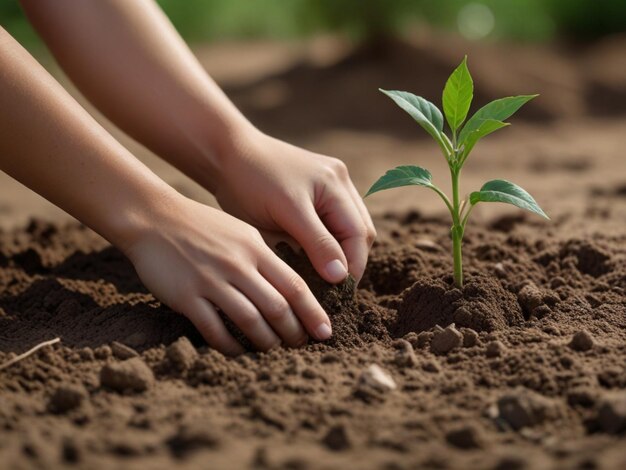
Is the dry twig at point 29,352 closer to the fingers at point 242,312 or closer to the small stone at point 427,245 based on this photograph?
the fingers at point 242,312

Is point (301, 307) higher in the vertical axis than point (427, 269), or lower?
lower

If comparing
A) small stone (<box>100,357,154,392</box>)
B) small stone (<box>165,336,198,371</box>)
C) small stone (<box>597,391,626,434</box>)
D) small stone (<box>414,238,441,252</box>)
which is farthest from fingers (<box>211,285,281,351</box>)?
small stone (<box>414,238,441,252</box>)

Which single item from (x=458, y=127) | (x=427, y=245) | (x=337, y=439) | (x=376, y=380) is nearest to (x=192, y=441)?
(x=337, y=439)

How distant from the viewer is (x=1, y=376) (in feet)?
5.81

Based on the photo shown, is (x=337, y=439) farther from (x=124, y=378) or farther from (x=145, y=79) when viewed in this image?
(x=145, y=79)

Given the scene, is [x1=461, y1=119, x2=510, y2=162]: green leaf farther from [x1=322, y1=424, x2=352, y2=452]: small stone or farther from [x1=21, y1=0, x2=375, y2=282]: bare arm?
[x1=322, y1=424, x2=352, y2=452]: small stone

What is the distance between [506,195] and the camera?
191cm

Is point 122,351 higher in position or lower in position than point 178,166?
lower

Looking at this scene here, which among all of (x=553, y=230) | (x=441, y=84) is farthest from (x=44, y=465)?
(x=441, y=84)

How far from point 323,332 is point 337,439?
0.48m

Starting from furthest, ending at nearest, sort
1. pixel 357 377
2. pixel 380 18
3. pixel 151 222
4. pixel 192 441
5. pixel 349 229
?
pixel 380 18 < pixel 349 229 < pixel 151 222 < pixel 357 377 < pixel 192 441

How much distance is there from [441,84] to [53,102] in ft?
12.6

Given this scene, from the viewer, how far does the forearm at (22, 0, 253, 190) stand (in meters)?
2.42

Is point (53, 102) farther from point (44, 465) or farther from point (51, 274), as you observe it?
point (44, 465)
